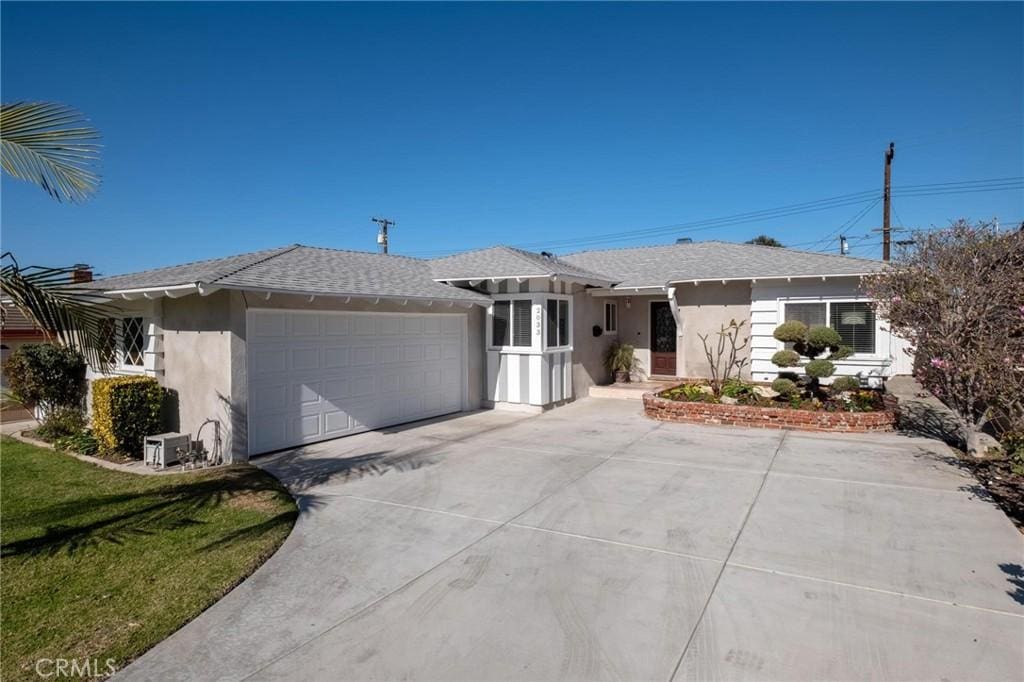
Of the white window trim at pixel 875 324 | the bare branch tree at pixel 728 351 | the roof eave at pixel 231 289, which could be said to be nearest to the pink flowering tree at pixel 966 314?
the white window trim at pixel 875 324

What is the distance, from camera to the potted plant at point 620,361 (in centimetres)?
1652

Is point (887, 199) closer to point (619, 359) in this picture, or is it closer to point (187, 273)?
point (619, 359)

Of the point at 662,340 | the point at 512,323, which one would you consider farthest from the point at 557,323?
the point at 662,340

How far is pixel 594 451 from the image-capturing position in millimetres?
9141

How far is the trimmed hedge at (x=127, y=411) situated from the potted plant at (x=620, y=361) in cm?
1138

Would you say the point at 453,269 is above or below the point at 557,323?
above

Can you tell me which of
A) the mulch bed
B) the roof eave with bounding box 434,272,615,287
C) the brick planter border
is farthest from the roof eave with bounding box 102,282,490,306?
the mulch bed

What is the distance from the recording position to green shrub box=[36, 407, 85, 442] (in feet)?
36.9

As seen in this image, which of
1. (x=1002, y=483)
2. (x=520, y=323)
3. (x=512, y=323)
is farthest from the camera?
(x=512, y=323)

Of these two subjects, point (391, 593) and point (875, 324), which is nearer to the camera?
point (391, 593)

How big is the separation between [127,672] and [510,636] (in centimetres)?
240

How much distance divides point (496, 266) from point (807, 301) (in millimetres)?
7980

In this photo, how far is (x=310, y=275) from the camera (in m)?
10.3

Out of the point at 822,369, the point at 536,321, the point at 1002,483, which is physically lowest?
the point at 1002,483
